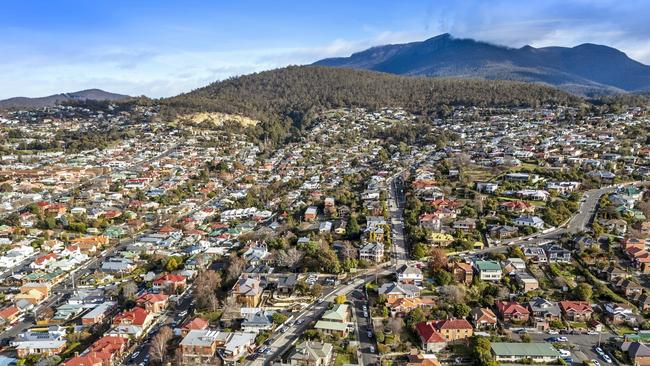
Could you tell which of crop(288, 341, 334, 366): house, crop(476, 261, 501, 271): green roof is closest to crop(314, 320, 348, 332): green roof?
crop(288, 341, 334, 366): house

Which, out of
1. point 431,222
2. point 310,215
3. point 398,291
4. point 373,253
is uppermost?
point 431,222

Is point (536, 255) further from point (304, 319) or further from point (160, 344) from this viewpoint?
point (160, 344)

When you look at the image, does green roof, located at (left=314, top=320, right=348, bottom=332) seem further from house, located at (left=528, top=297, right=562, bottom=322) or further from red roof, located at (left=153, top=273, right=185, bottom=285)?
red roof, located at (left=153, top=273, right=185, bottom=285)

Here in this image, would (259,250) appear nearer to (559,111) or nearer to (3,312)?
(3,312)

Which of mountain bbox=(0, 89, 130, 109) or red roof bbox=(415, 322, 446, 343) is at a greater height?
mountain bbox=(0, 89, 130, 109)

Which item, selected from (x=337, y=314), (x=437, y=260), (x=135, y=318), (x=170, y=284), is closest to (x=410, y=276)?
(x=437, y=260)

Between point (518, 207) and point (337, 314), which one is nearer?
point (337, 314)

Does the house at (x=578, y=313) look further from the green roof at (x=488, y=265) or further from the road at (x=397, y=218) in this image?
the road at (x=397, y=218)

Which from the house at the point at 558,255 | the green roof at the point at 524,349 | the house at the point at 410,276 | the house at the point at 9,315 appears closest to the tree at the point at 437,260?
the house at the point at 410,276
